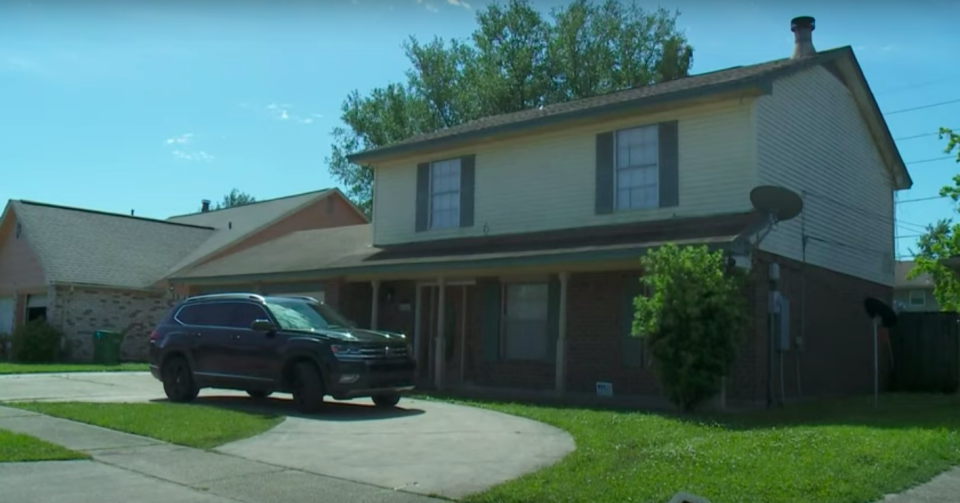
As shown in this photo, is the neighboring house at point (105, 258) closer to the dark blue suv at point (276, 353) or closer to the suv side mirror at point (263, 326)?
the dark blue suv at point (276, 353)

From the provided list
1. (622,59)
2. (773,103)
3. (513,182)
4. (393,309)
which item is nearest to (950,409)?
(773,103)

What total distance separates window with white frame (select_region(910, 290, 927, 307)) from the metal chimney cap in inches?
1371

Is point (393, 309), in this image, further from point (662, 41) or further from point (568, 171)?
point (662, 41)

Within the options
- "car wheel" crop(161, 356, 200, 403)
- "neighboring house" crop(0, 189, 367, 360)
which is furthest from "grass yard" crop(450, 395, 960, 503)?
"neighboring house" crop(0, 189, 367, 360)

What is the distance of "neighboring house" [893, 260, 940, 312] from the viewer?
46.9 meters

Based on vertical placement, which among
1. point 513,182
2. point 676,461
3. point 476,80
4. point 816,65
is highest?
point 476,80

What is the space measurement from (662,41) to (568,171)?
24.5 m

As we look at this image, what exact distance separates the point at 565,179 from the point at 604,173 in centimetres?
96

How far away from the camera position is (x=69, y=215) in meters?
33.1

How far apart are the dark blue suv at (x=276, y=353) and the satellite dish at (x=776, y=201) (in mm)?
6040

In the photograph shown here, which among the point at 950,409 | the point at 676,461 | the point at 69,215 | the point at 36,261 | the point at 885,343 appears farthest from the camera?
the point at 69,215

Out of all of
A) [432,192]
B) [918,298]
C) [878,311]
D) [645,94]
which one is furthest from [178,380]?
[918,298]

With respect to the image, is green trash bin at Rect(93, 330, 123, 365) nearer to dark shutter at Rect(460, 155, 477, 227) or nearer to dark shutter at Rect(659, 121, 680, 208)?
dark shutter at Rect(460, 155, 477, 227)

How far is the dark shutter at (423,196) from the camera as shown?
20.1 m
